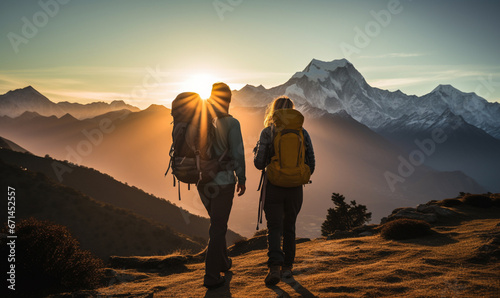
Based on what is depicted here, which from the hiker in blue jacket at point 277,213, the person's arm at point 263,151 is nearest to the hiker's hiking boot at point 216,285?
the hiker in blue jacket at point 277,213

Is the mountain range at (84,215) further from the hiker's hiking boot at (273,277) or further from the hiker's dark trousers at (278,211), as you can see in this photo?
the hiker's dark trousers at (278,211)

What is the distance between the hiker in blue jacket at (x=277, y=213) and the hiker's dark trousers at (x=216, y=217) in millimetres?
695

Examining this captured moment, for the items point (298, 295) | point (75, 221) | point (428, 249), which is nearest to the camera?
point (298, 295)

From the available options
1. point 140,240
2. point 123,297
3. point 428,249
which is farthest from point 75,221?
point 428,249

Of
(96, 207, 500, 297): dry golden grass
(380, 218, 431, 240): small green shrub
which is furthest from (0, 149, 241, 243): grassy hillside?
(96, 207, 500, 297): dry golden grass

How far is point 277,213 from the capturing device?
539 cm

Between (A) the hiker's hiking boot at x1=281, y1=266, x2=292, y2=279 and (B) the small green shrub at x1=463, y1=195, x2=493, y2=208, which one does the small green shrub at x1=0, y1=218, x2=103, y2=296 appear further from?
(B) the small green shrub at x1=463, y1=195, x2=493, y2=208

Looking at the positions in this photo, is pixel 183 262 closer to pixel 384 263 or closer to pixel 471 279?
pixel 384 263

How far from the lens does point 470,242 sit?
23.9 feet

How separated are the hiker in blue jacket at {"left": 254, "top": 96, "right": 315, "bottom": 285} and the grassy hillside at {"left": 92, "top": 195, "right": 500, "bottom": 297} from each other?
342 millimetres

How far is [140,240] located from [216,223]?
34.8 meters

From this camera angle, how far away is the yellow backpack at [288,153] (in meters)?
5.21

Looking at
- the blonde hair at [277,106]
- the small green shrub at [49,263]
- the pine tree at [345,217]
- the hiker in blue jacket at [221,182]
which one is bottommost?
the pine tree at [345,217]

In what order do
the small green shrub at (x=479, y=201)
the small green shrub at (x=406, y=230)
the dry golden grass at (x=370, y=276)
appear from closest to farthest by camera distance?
the dry golden grass at (x=370, y=276), the small green shrub at (x=406, y=230), the small green shrub at (x=479, y=201)
